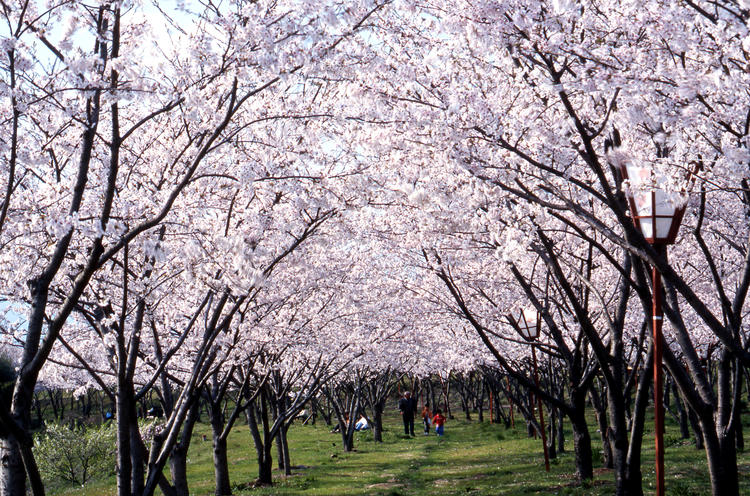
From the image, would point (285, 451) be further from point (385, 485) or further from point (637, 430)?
point (637, 430)

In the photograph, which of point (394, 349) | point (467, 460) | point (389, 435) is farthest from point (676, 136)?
point (389, 435)

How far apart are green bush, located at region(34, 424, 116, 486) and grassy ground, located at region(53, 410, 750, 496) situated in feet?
6.74

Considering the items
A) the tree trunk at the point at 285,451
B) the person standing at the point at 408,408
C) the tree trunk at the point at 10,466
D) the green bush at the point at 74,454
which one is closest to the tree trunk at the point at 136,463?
the tree trunk at the point at 10,466

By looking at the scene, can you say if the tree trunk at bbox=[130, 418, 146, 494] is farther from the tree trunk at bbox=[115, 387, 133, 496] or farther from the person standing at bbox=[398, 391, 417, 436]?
the person standing at bbox=[398, 391, 417, 436]

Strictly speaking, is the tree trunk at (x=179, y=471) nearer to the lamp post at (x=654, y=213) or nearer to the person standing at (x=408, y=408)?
the lamp post at (x=654, y=213)

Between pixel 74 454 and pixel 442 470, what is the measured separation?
17.9m

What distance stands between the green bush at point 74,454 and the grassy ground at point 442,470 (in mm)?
2055

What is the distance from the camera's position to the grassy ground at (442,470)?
593 inches

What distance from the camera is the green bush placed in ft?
98.7

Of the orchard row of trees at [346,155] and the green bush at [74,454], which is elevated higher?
the orchard row of trees at [346,155]

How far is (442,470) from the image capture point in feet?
70.1

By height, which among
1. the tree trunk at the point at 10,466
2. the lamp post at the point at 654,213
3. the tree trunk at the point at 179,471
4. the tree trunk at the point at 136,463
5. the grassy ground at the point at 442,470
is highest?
the lamp post at the point at 654,213

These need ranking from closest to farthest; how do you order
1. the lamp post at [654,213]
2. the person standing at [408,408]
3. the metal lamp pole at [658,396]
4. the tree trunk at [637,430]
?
the metal lamp pole at [658,396] → the lamp post at [654,213] → the tree trunk at [637,430] → the person standing at [408,408]

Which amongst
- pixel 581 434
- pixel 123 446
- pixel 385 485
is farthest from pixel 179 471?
pixel 581 434
